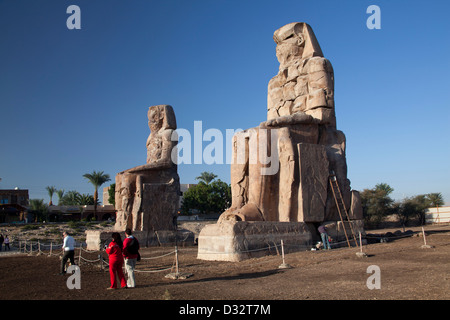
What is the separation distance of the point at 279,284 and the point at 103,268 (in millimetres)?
3734

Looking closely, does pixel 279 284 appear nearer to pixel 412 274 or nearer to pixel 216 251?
pixel 412 274

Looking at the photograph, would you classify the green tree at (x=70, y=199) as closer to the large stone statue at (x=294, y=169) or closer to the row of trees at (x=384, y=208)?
the row of trees at (x=384, y=208)

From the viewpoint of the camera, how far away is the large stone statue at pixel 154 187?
10.8 meters

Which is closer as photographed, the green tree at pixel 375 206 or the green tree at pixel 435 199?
the green tree at pixel 375 206

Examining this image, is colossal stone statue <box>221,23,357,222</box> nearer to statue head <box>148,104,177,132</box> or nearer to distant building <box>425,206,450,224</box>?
statue head <box>148,104,177,132</box>

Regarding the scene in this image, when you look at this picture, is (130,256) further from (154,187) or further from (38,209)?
(38,209)

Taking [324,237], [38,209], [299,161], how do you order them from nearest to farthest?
[324,237]
[299,161]
[38,209]

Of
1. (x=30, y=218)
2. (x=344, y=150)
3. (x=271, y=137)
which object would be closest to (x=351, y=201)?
(x=344, y=150)

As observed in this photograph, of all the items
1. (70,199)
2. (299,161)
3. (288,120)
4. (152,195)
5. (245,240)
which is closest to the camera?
(245,240)

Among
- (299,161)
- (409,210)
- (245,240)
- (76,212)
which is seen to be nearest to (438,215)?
(409,210)

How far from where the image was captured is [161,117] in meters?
11.8

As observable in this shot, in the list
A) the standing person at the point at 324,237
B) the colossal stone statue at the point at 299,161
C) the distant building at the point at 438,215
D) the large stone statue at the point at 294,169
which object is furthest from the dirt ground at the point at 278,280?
the distant building at the point at 438,215

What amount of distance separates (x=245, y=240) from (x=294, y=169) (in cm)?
195

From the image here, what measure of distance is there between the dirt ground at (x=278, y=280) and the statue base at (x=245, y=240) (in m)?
0.24
